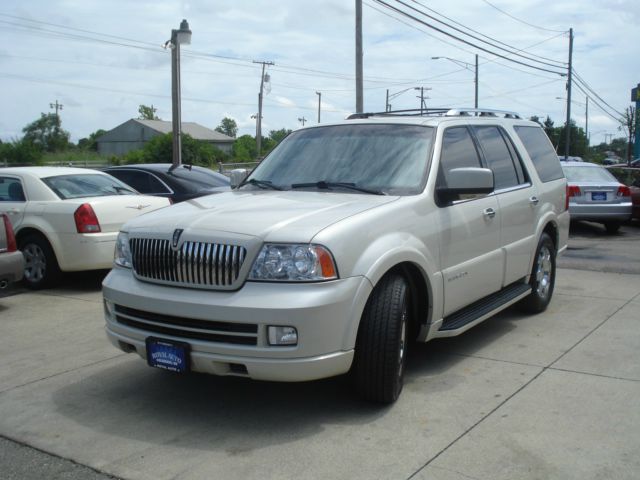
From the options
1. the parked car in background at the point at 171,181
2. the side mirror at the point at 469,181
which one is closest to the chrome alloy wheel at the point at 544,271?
the side mirror at the point at 469,181

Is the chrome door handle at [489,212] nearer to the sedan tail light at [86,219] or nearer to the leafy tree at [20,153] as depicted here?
the sedan tail light at [86,219]

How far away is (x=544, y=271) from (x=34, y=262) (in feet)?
19.8

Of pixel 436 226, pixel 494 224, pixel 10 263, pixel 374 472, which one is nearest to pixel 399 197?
pixel 436 226

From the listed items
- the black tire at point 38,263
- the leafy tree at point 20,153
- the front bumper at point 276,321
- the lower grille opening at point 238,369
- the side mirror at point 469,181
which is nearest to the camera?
the front bumper at point 276,321

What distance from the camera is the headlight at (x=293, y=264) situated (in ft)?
13.7

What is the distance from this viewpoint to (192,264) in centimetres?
439

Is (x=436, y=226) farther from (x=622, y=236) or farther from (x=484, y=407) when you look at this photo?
(x=622, y=236)

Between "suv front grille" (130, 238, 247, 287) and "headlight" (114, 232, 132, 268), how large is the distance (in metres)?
0.19

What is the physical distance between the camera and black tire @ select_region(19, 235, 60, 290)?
29.2ft

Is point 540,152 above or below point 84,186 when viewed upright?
above

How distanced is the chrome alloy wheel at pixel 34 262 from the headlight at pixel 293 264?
5.59m

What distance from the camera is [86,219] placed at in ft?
28.6

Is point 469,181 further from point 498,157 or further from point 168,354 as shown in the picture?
point 168,354

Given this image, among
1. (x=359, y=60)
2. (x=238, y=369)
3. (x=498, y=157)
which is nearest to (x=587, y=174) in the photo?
(x=359, y=60)
